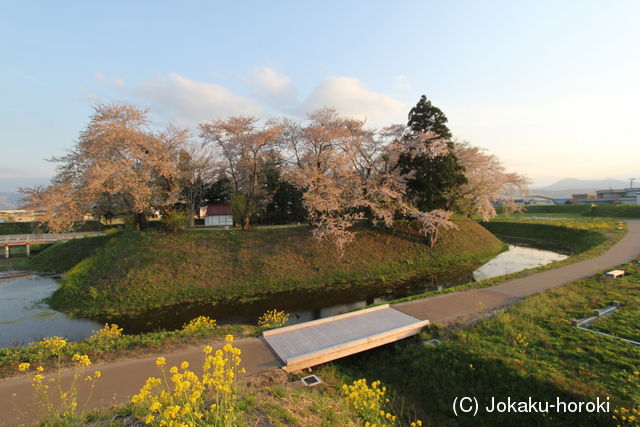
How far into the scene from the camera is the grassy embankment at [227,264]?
16.3 metres

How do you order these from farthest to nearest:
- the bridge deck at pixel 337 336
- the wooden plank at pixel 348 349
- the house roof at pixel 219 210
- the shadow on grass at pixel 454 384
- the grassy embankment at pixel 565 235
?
1. the house roof at pixel 219 210
2. the grassy embankment at pixel 565 235
3. the bridge deck at pixel 337 336
4. the wooden plank at pixel 348 349
5. the shadow on grass at pixel 454 384

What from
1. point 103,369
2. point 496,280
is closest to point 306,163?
point 496,280

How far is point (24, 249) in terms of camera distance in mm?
31641

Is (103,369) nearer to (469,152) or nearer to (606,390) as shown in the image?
(606,390)

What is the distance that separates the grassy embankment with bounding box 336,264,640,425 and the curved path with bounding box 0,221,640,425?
4.59ft

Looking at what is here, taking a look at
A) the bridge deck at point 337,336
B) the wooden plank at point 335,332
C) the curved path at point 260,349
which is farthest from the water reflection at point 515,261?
the bridge deck at point 337,336

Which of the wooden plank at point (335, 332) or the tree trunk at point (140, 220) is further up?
the tree trunk at point (140, 220)

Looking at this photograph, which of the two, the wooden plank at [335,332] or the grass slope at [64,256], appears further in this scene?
the grass slope at [64,256]

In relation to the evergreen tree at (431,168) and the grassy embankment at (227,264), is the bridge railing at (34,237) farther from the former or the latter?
the evergreen tree at (431,168)

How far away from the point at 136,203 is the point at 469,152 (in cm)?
2843

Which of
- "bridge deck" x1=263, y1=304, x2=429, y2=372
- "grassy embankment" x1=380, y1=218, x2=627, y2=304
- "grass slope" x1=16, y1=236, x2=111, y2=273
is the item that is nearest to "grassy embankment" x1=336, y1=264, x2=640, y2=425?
"bridge deck" x1=263, y1=304, x2=429, y2=372

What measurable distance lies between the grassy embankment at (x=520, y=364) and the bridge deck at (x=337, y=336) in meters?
0.61

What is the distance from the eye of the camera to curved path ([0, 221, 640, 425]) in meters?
5.91

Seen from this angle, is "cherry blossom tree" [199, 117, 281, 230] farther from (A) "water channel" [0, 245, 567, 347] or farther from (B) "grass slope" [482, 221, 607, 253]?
(B) "grass slope" [482, 221, 607, 253]
